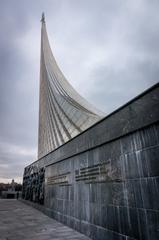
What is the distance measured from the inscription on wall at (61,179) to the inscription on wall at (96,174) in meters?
0.82

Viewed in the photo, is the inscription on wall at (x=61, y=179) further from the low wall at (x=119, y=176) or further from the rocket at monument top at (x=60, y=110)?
the rocket at monument top at (x=60, y=110)

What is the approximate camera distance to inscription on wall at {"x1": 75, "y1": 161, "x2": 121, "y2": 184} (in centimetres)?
469

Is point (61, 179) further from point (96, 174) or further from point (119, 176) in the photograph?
point (119, 176)

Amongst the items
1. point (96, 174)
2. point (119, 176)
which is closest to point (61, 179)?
point (96, 174)

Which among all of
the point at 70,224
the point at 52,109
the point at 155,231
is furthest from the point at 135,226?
the point at 52,109

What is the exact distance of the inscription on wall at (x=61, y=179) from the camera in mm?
7202

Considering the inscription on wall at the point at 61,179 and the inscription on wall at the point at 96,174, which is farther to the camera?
the inscription on wall at the point at 61,179

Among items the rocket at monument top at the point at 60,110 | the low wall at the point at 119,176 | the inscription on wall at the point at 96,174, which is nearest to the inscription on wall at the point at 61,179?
the low wall at the point at 119,176

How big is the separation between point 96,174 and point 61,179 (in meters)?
3.06

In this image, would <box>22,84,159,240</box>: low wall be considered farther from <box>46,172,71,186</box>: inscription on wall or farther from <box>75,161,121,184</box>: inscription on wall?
<box>46,172,71,186</box>: inscription on wall

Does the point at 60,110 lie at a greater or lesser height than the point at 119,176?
greater

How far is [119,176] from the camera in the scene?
14.0 ft

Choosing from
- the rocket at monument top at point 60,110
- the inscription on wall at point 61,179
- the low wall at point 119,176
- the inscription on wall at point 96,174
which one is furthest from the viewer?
the rocket at monument top at point 60,110

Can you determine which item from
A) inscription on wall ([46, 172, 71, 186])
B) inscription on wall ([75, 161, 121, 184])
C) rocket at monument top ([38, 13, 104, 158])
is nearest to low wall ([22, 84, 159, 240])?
inscription on wall ([75, 161, 121, 184])
